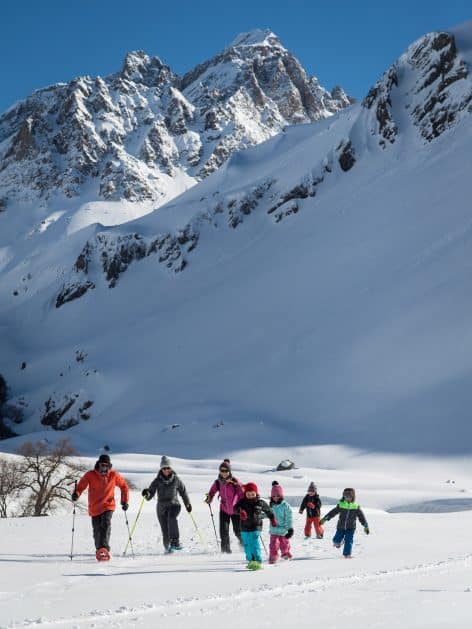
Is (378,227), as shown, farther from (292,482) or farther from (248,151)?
(248,151)

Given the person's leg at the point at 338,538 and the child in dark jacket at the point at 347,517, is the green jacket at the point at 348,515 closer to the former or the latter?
the child in dark jacket at the point at 347,517

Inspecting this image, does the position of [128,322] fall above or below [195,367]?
above

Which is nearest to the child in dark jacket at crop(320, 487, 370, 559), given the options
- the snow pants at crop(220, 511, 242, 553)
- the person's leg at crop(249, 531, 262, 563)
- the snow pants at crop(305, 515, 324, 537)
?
the snow pants at crop(220, 511, 242, 553)

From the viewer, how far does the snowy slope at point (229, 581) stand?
718 cm

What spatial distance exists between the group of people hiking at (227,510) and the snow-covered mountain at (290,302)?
152ft

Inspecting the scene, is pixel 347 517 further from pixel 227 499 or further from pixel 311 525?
pixel 311 525

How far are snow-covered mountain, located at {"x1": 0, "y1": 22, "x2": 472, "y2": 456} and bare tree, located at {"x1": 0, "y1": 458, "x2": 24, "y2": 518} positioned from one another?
3154 centimetres

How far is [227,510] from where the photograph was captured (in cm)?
1366

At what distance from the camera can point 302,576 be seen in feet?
33.4

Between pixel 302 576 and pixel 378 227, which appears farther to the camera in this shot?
pixel 378 227

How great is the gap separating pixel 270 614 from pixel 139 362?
94.2 metres

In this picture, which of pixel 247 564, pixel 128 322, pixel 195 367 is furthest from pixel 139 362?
pixel 247 564

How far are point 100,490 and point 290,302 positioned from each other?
7974 cm

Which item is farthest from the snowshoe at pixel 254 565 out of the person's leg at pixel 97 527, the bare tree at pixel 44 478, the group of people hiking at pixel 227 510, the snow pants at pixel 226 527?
the bare tree at pixel 44 478
